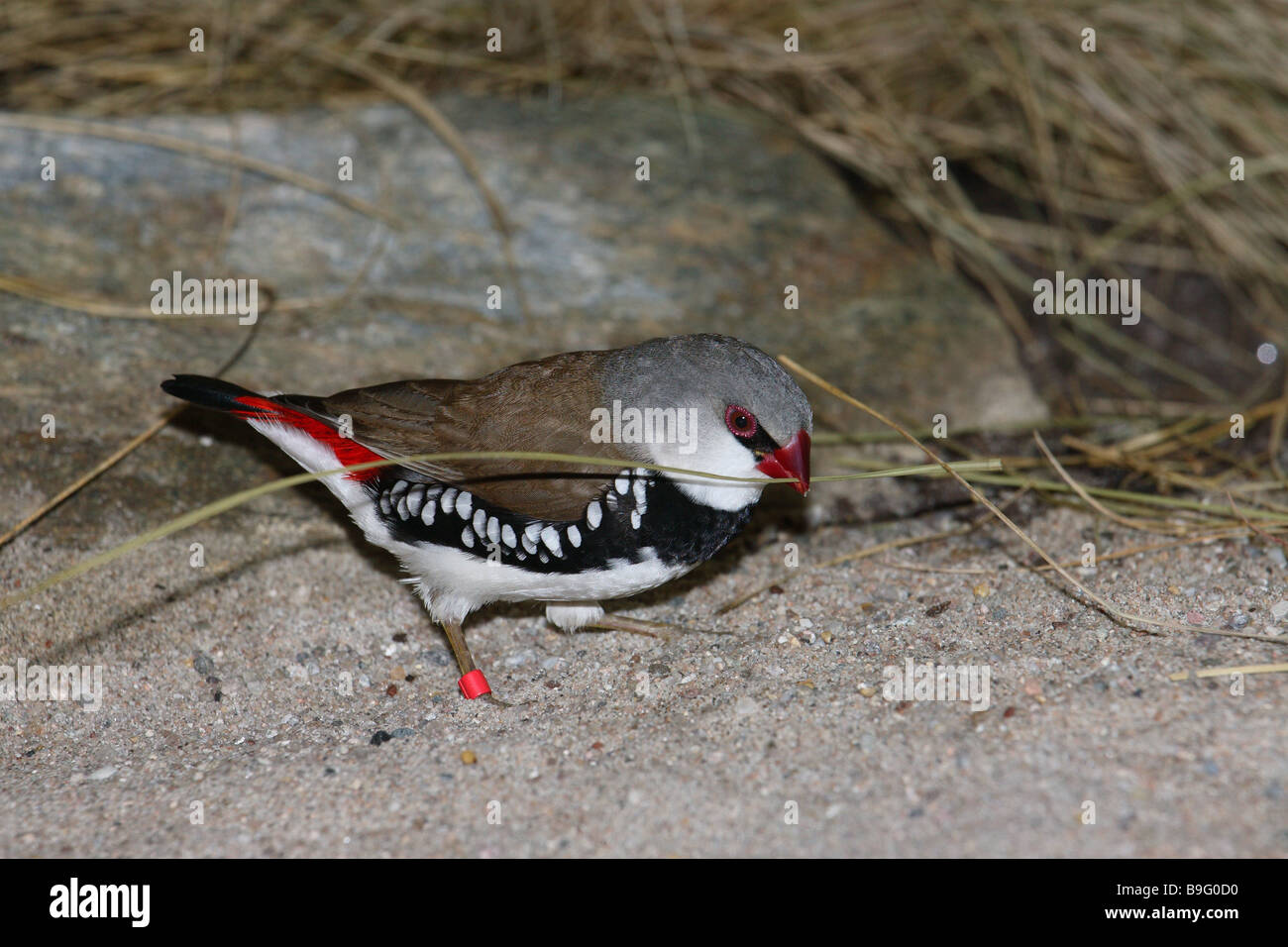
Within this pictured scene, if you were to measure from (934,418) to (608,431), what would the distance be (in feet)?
5.77

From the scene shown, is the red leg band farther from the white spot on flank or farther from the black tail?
the black tail

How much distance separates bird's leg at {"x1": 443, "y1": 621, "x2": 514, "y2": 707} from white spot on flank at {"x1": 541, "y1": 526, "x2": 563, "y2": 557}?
46 centimetres

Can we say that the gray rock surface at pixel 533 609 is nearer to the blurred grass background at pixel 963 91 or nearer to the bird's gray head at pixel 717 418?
the blurred grass background at pixel 963 91

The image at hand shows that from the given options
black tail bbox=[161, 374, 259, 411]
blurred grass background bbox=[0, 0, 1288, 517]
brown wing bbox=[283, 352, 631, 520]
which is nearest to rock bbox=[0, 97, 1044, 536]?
blurred grass background bbox=[0, 0, 1288, 517]

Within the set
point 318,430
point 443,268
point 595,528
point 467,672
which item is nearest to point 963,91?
point 443,268

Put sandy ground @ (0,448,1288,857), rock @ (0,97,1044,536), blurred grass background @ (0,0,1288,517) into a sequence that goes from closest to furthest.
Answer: sandy ground @ (0,448,1288,857) → rock @ (0,97,1044,536) → blurred grass background @ (0,0,1288,517)

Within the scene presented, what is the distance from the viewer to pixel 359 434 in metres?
3.26

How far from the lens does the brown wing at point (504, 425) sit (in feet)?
10.2

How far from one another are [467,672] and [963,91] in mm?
4373

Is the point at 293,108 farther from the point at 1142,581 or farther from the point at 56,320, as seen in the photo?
the point at 1142,581

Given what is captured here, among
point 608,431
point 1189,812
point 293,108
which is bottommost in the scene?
point 1189,812

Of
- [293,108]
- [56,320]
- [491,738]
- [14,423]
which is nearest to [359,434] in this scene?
[491,738]

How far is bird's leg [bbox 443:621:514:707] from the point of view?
3.21m

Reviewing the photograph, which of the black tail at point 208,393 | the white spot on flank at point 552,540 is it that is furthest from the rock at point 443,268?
the white spot on flank at point 552,540
